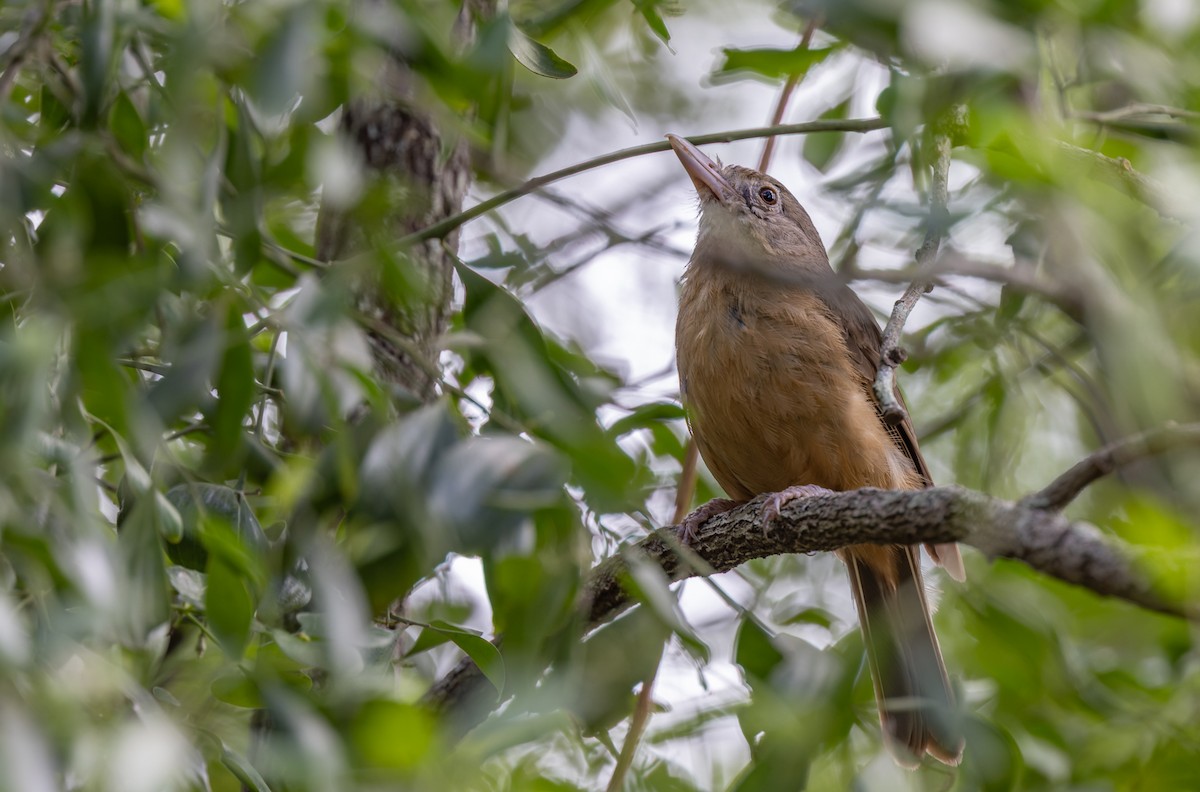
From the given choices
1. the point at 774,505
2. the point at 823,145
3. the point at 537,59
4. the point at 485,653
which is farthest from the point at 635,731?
the point at 823,145

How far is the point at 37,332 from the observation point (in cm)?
190

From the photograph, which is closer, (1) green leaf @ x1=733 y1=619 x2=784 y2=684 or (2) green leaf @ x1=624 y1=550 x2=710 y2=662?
(2) green leaf @ x1=624 y1=550 x2=710 y2=662

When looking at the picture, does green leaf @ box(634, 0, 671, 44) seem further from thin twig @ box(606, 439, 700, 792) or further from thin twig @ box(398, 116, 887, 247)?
thin twig @ box(606, 439, 700, 792)

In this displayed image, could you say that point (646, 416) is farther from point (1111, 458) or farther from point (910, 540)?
point (1111, 458)

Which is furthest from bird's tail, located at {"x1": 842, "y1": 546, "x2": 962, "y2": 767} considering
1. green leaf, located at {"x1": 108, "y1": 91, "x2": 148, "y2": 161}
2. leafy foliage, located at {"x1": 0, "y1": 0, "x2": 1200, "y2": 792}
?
green leaf, located at {"x1": 108, "y1": 91, "x2": 148, "y2": 161}

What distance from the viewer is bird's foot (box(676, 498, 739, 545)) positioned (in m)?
3.47

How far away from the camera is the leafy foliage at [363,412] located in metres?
1.86

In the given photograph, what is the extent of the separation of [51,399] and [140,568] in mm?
434

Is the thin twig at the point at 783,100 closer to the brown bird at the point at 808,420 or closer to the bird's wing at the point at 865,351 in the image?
the brown bird at the point at 808,420

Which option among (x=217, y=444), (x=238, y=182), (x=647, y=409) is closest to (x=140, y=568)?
(x=217, y=444)

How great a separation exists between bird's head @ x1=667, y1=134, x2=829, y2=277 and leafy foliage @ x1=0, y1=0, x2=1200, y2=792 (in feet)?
4.85

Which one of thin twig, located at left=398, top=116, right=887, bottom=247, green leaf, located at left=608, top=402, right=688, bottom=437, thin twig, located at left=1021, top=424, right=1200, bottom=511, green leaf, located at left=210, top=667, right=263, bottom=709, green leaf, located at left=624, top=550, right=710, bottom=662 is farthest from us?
green leaf, located at left=608, top=402, right=688, bottom=437

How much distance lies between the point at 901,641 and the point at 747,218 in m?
1.80

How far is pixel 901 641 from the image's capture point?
4.30m
